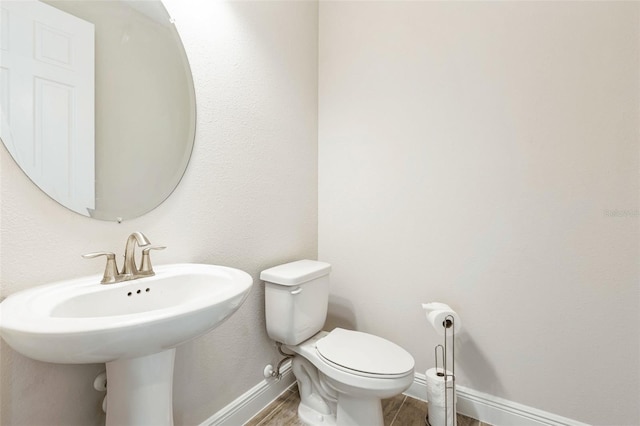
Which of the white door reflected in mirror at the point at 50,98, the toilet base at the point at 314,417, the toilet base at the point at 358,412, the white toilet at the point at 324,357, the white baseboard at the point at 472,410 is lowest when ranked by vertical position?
the toilet base at the point at 314,417

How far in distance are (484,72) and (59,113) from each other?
1663mm

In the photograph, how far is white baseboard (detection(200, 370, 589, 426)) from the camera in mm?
1285

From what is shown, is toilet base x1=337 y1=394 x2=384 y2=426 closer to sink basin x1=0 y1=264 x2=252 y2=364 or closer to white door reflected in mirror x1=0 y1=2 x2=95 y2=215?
sink basin x1=0 y1=264 x2=252 y2=364

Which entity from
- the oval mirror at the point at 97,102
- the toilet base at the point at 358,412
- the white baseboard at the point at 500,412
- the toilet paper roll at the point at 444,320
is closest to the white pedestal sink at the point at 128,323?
the oval mirror at the point at 97,102

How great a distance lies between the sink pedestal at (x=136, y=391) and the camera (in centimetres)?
79

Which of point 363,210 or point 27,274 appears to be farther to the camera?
point 363,210

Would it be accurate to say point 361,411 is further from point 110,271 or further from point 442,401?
point 110,271

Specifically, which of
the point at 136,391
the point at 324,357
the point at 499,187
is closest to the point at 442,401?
the point at 324,357

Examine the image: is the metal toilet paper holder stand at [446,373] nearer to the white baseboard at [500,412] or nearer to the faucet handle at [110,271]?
the white baseboard at [500,412]

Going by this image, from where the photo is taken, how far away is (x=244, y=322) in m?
1.39

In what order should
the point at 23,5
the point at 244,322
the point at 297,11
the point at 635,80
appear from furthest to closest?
1. the point at 297,11
2. the point at 244,322
3. the point at 635,80
4. the point at 23,5

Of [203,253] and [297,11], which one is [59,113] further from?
[297,11]

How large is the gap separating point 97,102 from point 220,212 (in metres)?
0.56

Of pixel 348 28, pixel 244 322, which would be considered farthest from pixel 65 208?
pixel 348 28
